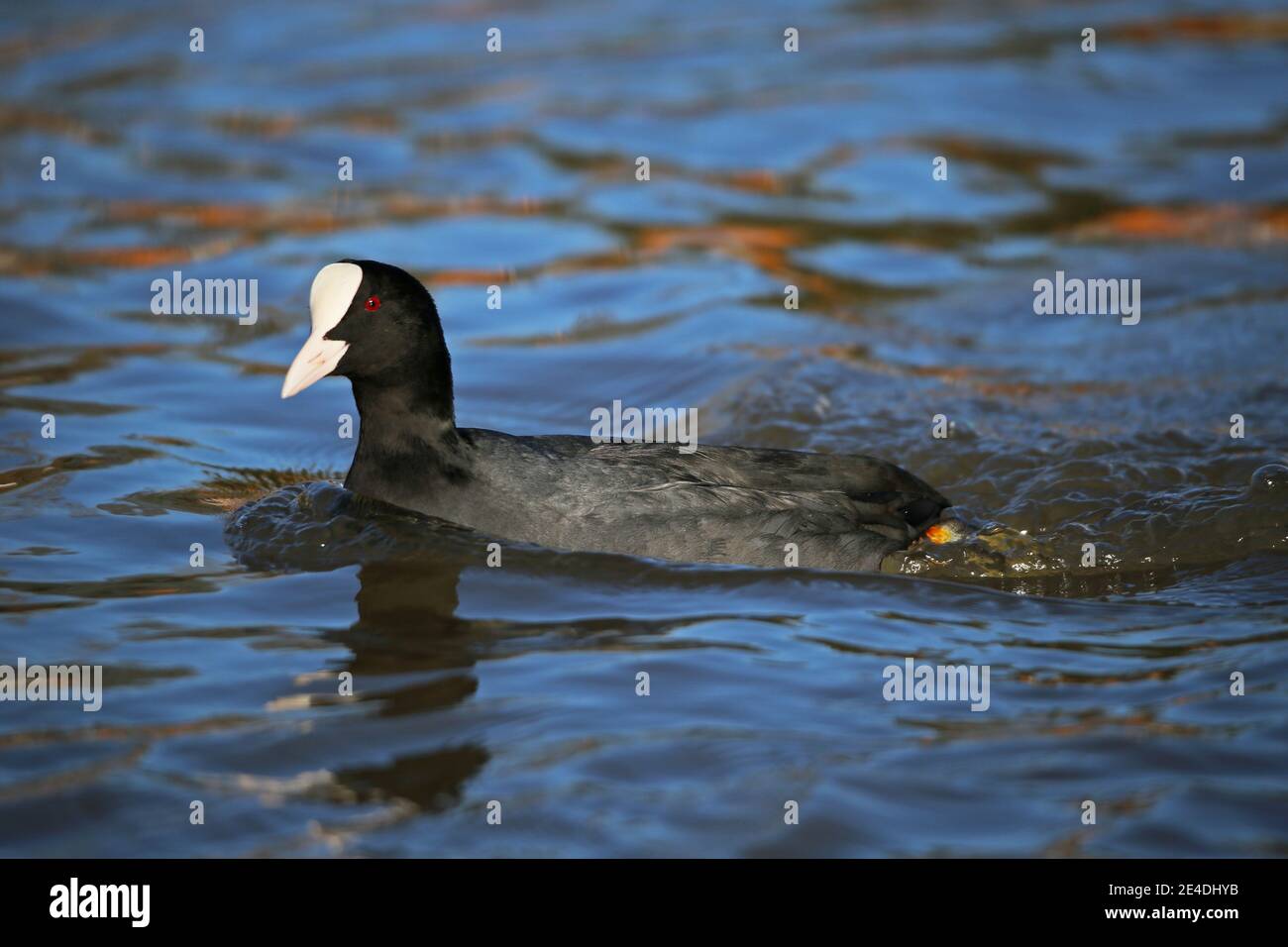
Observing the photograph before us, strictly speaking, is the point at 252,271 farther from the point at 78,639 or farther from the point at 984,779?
the point at 984,779

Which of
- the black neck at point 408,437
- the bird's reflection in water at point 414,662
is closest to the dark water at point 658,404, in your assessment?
the bird's reflection in water at point 414,662

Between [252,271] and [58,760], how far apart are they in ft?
21.5

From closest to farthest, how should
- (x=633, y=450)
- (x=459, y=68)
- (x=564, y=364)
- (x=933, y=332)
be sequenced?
(x=633, y=450)
(x=564, y=364)
(x=933, y=332)
(x=459, y=68)

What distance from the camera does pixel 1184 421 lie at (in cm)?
840

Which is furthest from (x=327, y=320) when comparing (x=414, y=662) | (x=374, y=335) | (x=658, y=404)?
(x=658, y=404)

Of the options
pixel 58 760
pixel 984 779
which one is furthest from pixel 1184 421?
pixel 58 760

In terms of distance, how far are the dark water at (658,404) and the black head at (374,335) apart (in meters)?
0.62

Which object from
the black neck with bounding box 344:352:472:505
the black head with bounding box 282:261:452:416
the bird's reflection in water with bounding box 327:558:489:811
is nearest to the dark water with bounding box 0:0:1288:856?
the bird's reflection in water with bounding box 327:558:489:811

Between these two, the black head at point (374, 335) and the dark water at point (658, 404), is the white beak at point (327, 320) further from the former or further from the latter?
the dark water at point (658, 404)

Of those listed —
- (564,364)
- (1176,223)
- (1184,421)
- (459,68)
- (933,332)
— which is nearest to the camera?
(1184,421)

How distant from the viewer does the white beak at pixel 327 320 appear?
6180 mm

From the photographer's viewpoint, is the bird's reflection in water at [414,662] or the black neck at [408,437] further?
the black neck at [408,437]

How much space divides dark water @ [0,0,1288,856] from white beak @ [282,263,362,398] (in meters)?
0.69

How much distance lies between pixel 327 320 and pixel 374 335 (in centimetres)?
20
